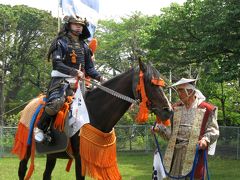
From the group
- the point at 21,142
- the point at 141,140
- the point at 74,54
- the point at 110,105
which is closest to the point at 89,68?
the point at 74,54

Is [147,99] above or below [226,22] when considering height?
below

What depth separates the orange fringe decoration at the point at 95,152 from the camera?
5953 mm

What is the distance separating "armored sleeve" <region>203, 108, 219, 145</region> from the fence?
1330 cm

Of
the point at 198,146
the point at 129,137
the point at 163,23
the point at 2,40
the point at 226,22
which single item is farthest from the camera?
the point at 2,40

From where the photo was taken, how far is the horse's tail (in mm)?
7139

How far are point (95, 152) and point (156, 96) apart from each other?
1.18m

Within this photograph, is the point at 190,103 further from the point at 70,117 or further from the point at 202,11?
the point at 202,11

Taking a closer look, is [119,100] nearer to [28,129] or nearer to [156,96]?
[156,96]

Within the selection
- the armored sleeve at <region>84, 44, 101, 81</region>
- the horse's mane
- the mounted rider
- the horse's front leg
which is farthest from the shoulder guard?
the horse's front leg

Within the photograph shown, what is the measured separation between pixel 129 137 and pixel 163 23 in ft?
23.9

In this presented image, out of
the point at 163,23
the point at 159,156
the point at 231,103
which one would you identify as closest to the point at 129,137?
the point at 231,103

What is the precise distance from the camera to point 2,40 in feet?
110

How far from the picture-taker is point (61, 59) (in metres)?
6.35

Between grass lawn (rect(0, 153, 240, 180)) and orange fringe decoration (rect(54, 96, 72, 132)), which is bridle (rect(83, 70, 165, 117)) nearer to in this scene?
orange fringe decoration (rect(54, 96, 72, 132))
